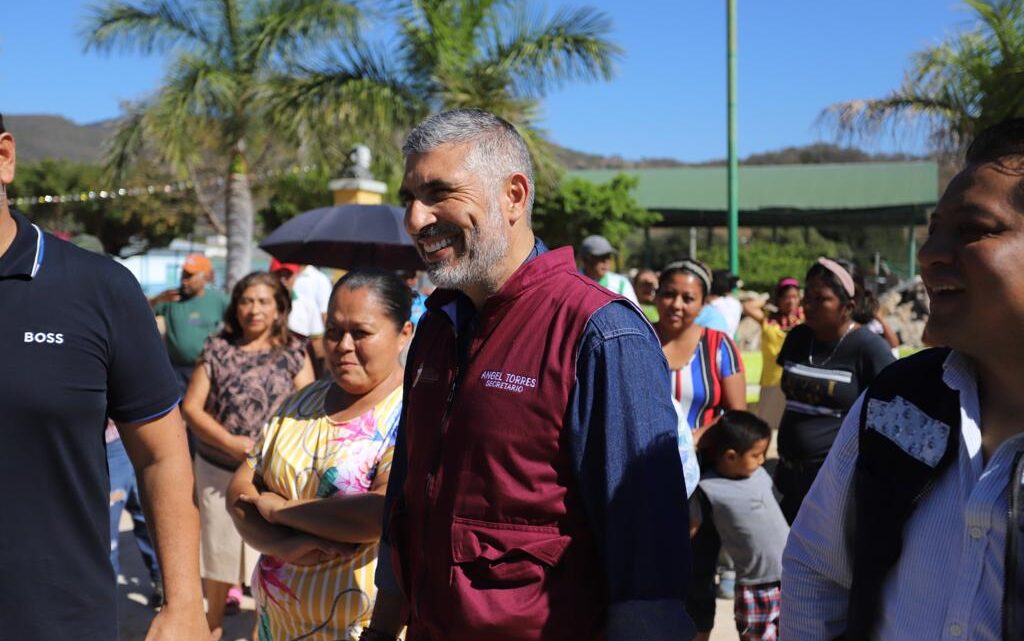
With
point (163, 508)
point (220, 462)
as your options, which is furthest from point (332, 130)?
point (163, 508)

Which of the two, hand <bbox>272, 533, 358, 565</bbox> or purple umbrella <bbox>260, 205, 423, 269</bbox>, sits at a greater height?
purple umbrella <bbox>260, 205, 423, 269</bbox>

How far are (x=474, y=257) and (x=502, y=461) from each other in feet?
1.67

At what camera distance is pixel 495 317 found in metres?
2.24

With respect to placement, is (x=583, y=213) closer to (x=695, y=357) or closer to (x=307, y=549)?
(x=695, y=357)

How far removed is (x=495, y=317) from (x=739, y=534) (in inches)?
96.5

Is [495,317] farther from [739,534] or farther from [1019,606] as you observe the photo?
[739,534]

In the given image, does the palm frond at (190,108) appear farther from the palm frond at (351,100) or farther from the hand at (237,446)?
the hand at (237,446)

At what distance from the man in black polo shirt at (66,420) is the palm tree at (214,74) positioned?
14062 mm

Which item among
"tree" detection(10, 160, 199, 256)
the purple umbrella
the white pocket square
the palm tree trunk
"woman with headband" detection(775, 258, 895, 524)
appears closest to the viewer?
the white pocket square

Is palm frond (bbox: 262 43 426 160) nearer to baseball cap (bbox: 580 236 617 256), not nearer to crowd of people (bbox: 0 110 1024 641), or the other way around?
baseball cap (bbox: 580 236 617 256)

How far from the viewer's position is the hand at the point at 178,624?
92.1 inches

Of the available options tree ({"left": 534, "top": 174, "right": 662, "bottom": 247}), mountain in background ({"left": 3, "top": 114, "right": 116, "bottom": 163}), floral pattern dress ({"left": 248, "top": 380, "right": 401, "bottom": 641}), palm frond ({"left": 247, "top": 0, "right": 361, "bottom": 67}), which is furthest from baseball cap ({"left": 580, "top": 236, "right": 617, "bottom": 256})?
mountain in background ({"left": 3, "top": 114, "right": 116, "bottom": 163})

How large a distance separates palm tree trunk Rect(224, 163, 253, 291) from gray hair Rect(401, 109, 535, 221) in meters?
16.9

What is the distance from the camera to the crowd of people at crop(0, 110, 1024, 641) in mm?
1641
